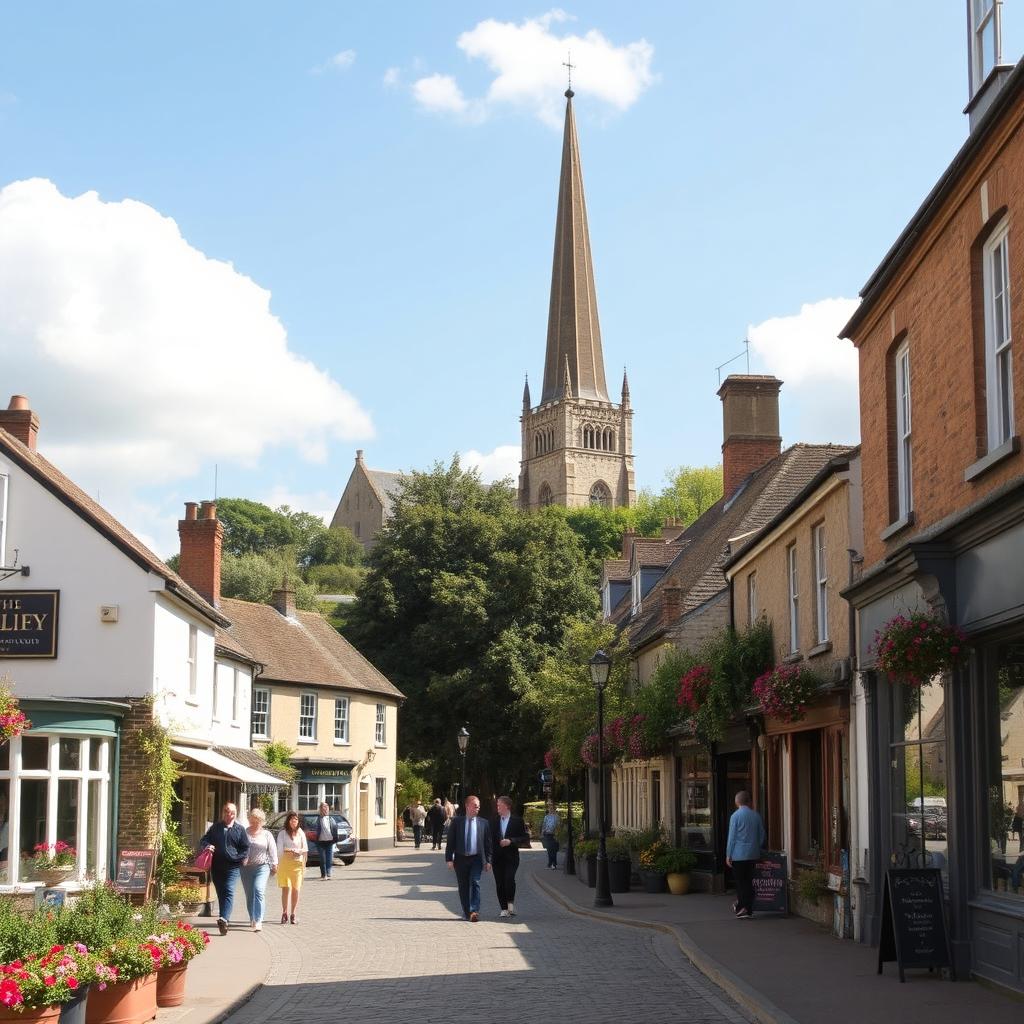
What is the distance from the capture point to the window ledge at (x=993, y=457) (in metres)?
11.7

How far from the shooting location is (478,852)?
842 inches

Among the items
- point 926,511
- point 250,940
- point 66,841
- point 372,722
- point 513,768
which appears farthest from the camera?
point 513,768

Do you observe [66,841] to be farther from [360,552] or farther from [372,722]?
[360,552]

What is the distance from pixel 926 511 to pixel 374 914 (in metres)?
13.0

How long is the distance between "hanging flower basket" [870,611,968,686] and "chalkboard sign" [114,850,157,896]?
43.9 feet

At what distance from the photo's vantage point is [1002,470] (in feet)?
39.7

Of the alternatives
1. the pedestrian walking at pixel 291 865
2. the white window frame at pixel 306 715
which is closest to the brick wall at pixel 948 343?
the pedestrian walking at pixel 291 865

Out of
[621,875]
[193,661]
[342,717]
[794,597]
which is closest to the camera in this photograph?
[794,597]

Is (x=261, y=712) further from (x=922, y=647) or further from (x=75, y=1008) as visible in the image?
(x=75, y=1008)

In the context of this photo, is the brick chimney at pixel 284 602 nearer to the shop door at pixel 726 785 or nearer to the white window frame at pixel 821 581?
the shop door at pixel 726 785

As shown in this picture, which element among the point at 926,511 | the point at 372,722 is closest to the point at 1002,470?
the point at 926,511

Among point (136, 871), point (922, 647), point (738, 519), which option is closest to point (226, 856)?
point (136, 871)

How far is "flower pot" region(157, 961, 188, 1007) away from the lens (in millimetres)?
12203

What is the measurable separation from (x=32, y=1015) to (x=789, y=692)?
1193 cm
